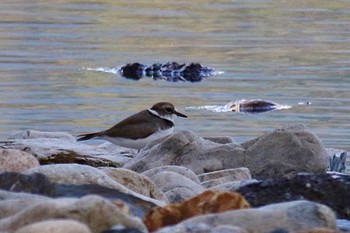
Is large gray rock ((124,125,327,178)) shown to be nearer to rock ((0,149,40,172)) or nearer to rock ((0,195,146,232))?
rock ((0,149,40,172))

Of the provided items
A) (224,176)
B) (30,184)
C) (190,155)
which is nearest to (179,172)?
(224,176)

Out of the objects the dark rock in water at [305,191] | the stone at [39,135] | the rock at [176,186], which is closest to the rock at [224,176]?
the rock at [176,186]

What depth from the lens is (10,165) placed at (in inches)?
306

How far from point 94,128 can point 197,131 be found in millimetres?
1099

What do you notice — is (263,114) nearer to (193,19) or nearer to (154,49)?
(154,49)

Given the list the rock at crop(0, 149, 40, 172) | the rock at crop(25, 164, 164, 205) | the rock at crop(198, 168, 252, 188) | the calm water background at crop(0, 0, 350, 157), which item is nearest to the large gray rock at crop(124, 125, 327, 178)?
the rock at crop(198, 168, 252, 188)

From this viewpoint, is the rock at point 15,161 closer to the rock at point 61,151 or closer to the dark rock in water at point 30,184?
the dark rock in water at point 30,184

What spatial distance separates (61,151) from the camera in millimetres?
10547

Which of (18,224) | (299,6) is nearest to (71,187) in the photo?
(18,224)

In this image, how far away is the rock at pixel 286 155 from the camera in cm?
1041

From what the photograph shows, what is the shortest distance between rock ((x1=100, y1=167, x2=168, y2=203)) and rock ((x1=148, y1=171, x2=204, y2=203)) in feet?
1.13

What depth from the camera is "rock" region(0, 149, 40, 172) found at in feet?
25.4

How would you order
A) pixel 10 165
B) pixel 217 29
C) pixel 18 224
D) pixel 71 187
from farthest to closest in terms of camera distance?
pixel 217 29, pixel 10 165, pixel 71 187, pixel 18 224

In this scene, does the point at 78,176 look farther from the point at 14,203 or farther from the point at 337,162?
the point at 337,162
